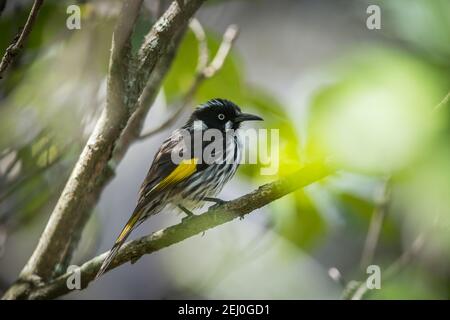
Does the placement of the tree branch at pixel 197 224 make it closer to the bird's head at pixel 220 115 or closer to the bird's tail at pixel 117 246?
the bird's tail at pixel 117 246

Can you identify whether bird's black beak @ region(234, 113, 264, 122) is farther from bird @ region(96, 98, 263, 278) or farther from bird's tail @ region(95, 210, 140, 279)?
bird's tail @ region(95, 210, 140, 279)

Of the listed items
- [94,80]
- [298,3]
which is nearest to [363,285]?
[94,80]

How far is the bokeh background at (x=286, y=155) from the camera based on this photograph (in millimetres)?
2162

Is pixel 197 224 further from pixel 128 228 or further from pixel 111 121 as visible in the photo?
pixel 111 121

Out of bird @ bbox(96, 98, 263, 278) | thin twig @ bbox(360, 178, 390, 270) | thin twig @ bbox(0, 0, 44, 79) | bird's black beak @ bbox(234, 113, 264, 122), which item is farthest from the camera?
bird's black beak @ bbox(234, 113, 264, 122)

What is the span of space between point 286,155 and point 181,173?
515mm

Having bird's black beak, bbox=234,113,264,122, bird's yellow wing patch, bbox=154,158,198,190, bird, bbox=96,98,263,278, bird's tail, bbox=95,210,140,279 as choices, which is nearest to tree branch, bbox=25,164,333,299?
bird's tail, bbox=95,210,140,279

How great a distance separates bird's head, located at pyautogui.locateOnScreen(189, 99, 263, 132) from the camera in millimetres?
2949

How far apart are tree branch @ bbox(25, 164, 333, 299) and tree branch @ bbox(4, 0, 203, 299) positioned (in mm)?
93

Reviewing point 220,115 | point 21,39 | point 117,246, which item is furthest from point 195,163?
point 21,39

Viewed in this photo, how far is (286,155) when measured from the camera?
97.1 inches

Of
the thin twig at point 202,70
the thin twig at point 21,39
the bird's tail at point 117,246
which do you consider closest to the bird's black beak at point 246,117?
the thin twig at point 202,70

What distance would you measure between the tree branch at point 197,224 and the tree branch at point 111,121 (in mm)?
93

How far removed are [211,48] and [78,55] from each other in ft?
1.87
